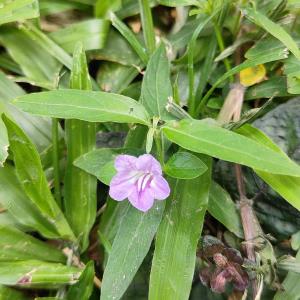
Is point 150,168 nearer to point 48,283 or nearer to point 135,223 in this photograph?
point 135,223

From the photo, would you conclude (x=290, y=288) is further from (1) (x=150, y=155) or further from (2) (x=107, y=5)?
(2) (x=107, y=5)

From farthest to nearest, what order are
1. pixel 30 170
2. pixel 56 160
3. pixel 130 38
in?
pixel 130 38
pixel 56 160
pixel 30 170

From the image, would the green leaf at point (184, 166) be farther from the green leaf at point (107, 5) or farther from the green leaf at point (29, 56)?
the green leaf at point (107, 5)

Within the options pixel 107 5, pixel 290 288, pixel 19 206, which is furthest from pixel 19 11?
pixel 290 288

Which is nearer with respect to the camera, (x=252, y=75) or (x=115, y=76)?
(x=252, y=75)

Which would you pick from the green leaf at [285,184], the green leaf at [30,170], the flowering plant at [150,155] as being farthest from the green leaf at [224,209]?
the green leaf at [30,170]

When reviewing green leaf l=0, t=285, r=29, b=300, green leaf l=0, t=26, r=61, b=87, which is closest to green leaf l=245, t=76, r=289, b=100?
green leaf l=0, t=26, r=61, b=87

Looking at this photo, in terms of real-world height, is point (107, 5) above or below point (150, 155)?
above
